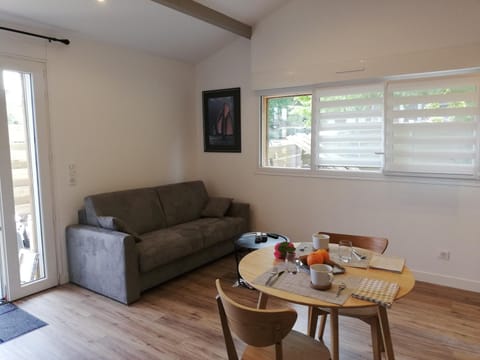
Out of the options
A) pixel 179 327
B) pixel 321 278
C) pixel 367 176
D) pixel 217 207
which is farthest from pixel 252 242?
pixel 321 278

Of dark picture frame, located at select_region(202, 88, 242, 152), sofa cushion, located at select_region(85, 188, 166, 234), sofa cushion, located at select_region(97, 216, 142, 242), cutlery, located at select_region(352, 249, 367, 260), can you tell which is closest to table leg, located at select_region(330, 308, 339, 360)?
cutlery, located at select_region(352, 249, 367, 260)

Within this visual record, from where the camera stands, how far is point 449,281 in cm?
338

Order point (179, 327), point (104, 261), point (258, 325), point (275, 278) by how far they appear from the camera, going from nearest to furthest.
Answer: point (258, 325), point (275, 278), point (179, 327), point (104, 261)

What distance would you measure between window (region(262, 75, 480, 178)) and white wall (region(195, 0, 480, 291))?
0.61 ft

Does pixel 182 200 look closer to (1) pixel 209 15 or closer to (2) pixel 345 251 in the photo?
(1) pixel 209 15

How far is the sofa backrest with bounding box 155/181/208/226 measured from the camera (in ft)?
13.8

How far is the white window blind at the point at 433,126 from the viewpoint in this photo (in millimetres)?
3131

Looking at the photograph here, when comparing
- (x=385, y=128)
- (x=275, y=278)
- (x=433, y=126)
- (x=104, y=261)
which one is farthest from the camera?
(x=385, y=128)

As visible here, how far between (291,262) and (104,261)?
1994 mm

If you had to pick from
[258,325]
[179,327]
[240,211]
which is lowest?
[179,327]

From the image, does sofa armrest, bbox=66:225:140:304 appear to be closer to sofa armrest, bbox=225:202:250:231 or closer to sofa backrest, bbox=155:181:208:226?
sofa backrest, bbox=155:181:208:226

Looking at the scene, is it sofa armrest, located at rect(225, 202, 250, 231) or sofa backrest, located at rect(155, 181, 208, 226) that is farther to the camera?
sofa armrest, located at rect(225, 202, 250, 231)

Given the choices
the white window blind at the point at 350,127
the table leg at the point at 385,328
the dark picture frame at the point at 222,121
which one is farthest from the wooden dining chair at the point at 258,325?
the dark picture frame at the point at 222,121

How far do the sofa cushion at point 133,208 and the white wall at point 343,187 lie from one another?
3.79 ft
